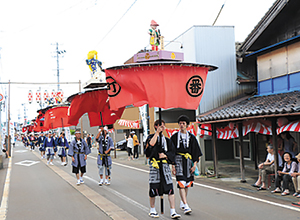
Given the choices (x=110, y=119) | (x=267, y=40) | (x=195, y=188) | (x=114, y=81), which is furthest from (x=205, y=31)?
(x=114, y=81)

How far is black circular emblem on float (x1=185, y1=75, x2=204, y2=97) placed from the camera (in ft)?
24.5

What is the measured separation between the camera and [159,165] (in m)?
6.82

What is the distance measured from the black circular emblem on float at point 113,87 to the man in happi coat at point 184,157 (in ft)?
5.16

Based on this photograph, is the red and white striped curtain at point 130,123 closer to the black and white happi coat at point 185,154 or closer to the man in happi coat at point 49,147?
the man in happi coat at point 49,147

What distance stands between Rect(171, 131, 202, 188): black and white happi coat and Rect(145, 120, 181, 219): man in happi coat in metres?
0.19

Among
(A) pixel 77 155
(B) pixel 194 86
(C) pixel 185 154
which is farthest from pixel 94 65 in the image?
(C) pixel 185 154

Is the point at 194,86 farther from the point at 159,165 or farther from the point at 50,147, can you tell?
the point at 50,147

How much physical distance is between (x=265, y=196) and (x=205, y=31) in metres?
9.82

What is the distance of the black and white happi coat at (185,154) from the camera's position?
23.1 ft

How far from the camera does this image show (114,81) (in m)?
7.46

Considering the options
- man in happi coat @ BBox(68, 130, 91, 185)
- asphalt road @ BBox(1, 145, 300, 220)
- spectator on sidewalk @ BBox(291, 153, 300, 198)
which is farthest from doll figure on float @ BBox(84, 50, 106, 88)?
spectator on sidewalk @ BBox(291, 153, 300, 198)

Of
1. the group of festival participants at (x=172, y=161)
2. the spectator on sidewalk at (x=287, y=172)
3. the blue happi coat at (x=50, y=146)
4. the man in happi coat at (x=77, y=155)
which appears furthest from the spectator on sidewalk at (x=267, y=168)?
the blue happi coat at (x=50, y=146)

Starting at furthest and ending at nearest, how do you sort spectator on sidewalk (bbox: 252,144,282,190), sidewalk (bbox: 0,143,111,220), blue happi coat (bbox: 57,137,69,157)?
blue happi coat (bbox: 57,137,69,157)
spectator on sidewalk (bbox: 252,144,282,190)
sidewalk (bbox: 0,143,111,220)

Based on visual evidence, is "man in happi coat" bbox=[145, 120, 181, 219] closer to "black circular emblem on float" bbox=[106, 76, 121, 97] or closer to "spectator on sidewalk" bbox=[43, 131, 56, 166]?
"black circular emblem on float" bbox=[106, 76, 121, 97]
